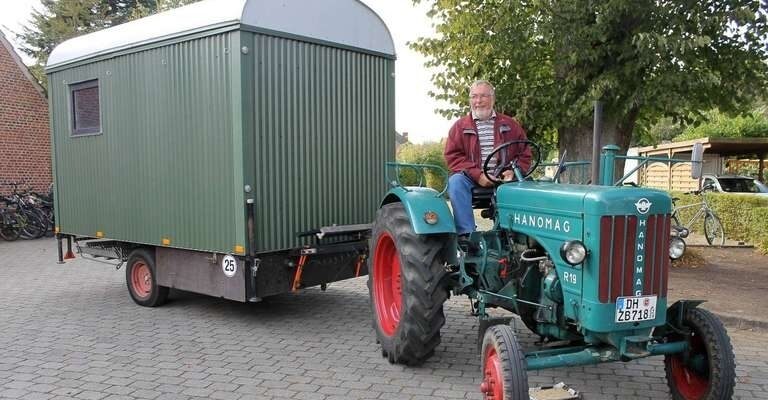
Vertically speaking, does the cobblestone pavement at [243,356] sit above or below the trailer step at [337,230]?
below

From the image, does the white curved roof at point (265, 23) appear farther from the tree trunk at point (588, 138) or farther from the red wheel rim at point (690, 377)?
the red wheel rim at point (690, 377)

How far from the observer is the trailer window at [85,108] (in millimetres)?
6780

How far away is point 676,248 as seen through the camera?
3537 mm

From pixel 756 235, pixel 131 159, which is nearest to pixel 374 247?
pixel 131 159

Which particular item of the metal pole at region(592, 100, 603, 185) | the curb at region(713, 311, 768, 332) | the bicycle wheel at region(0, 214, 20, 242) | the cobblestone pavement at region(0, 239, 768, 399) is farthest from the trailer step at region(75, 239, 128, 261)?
the bicycle wheel at region(0, 214, 20, 242)

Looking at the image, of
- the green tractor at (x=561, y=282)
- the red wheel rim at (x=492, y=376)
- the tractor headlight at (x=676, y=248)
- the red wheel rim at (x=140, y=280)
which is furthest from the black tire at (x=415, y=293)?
the red wheel rim at (x=140, y=280)

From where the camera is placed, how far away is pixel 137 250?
260 inches

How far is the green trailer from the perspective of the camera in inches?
210

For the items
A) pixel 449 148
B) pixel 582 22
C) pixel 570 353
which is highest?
pixel 582 22

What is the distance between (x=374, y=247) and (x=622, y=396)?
215 centimetres

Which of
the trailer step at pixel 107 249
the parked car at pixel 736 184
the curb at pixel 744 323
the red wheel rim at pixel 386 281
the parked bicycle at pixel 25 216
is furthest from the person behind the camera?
the parked car at pixel 736 184

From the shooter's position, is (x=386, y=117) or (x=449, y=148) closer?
(x=449, y=148)

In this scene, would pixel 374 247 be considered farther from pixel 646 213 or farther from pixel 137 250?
pixel 137 250

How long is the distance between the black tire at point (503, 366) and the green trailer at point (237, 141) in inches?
101
